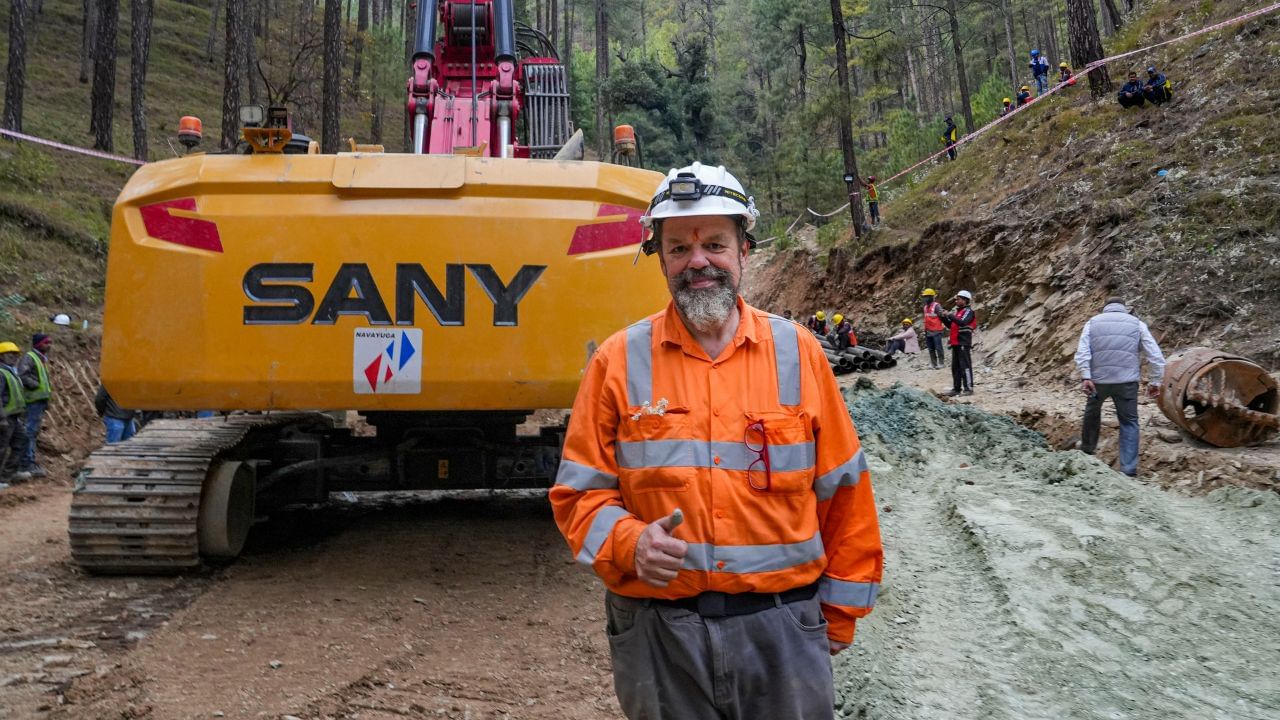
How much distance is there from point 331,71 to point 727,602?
21269 millimetres

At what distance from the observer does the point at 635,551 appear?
2191 mm

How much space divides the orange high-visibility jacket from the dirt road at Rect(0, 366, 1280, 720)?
178 centimetres

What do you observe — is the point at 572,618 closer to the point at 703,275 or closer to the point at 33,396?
the point at 703,275

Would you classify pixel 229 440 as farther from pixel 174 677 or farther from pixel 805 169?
pixel 805 169

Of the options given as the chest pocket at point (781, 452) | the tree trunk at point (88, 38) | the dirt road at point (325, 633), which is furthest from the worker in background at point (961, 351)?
the tree trunk at point (88, 38)

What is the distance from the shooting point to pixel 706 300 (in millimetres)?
2438

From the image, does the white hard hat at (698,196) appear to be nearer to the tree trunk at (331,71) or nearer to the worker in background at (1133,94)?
the worker in background at (1133,94)

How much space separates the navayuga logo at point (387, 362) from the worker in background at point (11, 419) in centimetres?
695

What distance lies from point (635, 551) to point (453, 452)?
15.1 ft

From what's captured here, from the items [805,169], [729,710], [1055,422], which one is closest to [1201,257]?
[1055,422]

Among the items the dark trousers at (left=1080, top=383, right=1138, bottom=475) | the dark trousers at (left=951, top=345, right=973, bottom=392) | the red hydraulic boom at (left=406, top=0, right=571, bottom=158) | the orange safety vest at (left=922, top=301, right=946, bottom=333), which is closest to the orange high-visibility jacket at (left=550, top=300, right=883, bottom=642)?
the red hydraulic boom at (left=406, top=0, right=571, bottom=158)

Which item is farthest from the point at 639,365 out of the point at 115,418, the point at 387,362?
the point at 115,418

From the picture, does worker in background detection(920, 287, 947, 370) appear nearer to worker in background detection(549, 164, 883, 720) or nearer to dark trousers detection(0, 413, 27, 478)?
dark trousers detection(0, 413, 27, 478)

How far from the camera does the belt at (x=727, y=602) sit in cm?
226
